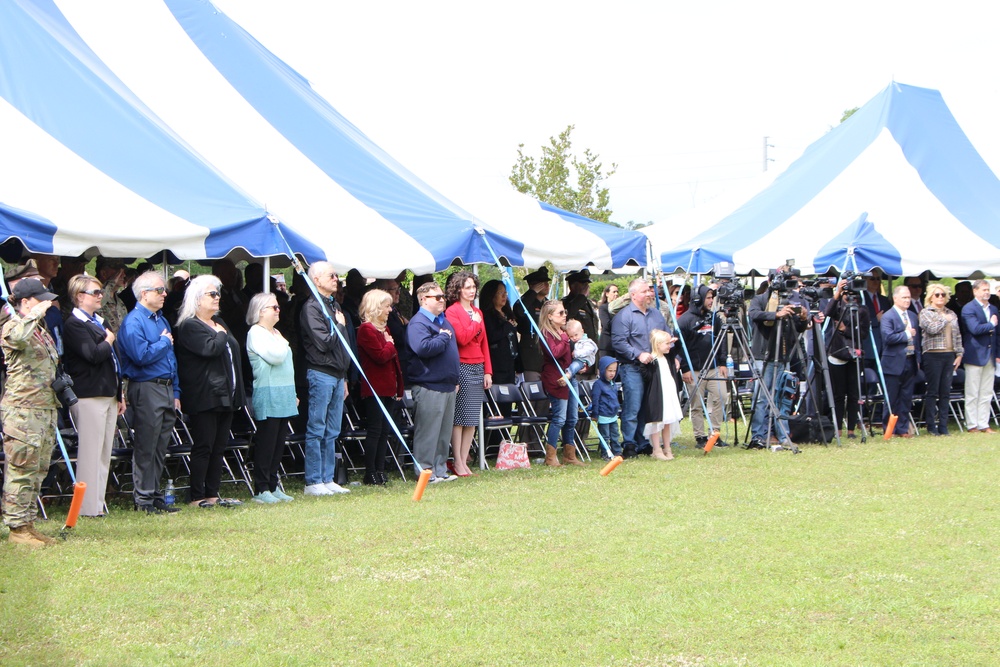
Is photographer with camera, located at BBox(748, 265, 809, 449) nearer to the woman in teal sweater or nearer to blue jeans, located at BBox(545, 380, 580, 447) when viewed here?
blue jeans, located at BBox(545, 380, 580, 447)

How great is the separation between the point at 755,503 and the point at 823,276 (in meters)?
5.21

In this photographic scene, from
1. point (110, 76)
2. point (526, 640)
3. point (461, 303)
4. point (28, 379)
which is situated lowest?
point (526, 640)

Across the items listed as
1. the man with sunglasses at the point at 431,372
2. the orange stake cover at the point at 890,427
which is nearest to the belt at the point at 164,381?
the man with sunglasses at the point at 431,372

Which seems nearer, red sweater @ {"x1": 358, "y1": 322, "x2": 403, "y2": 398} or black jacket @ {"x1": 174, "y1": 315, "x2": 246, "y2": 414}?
black jacket @ {"x1": 174, "y1": 315, "x2": 246, "y2": 414}

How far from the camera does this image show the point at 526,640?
185 inches

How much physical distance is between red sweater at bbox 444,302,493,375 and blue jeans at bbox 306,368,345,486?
122 centimetres

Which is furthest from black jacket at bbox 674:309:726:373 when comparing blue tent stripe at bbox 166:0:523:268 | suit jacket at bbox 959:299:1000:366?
suit jacket at bbox 959:299:1000:366

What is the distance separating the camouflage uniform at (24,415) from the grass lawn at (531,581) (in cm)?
31

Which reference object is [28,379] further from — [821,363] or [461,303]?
[821,363]

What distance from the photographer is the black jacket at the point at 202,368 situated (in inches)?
305

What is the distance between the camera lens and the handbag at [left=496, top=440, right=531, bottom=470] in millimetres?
10117

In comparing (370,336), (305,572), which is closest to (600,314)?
(370,336)

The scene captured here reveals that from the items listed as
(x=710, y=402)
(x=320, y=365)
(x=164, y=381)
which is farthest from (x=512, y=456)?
(x=164, y=381)

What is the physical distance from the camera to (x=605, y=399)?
418 inches
